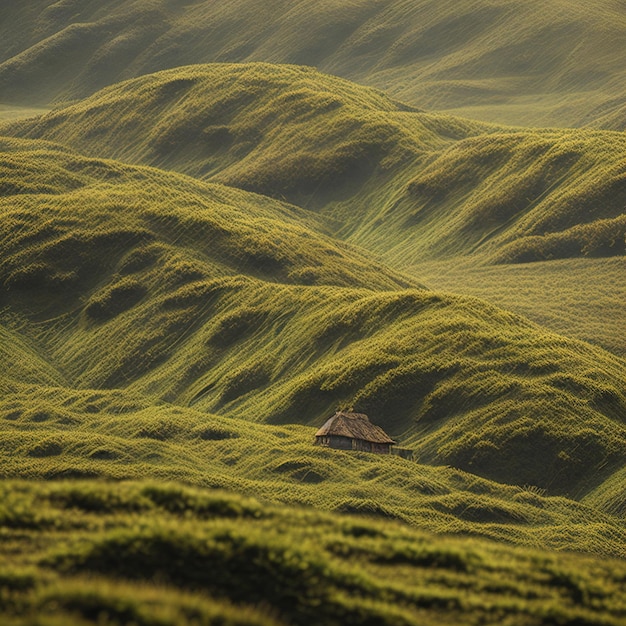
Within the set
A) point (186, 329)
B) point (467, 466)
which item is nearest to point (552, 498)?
point (467, 466)

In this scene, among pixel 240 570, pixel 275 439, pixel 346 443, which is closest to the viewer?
pixel 240 570

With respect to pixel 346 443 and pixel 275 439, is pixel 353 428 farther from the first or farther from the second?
pixel 275 439

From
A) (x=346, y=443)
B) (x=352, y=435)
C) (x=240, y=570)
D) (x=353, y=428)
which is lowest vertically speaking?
(x=346, y=443)

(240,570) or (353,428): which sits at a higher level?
(240,570)

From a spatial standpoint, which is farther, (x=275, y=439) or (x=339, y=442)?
(x=275, y=439)

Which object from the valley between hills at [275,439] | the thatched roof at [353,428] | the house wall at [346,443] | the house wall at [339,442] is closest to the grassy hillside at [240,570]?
the valley between hills at [275,439]

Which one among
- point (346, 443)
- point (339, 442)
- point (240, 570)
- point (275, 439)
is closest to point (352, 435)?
point (346, 443)

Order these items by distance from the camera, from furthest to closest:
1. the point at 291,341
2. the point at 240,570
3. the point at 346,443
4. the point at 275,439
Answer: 1. the point at 291,341
2. the point at 275,439
3. the point at 346,443
4. the point at 240,570
